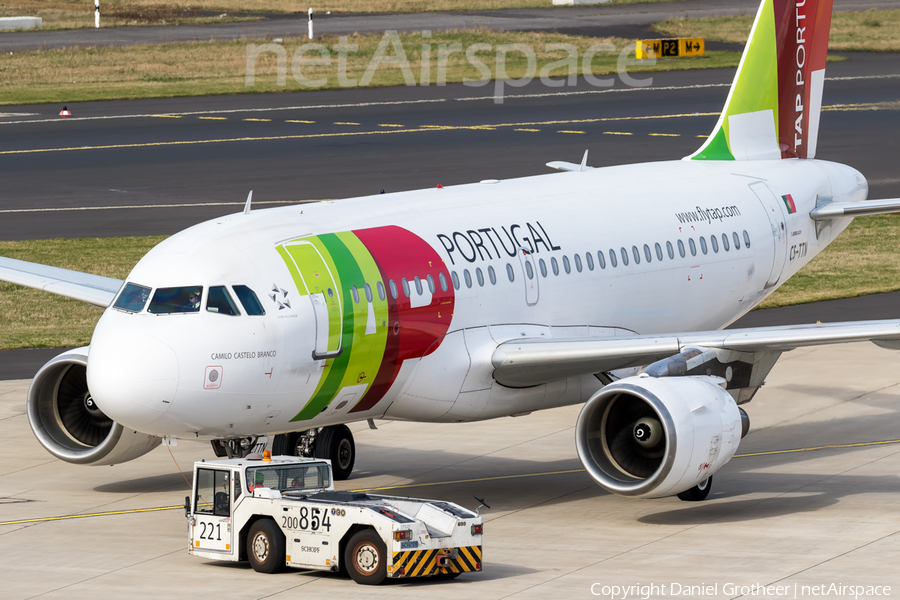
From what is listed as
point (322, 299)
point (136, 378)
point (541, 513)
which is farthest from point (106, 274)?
point (136, 378)

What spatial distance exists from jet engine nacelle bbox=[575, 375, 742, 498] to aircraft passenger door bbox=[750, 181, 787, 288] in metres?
8.55

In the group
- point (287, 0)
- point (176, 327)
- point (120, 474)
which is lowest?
point (120, 474)

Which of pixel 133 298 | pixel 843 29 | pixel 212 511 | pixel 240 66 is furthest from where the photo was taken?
pixel 843 29

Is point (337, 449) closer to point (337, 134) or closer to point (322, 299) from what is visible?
point (322, 299)

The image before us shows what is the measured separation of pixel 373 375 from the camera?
24.3 m

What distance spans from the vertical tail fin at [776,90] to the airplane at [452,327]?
81.5 inches

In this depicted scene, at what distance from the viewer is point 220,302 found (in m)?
22.8

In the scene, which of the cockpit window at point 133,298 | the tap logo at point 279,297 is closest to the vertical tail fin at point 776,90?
the tap logo at point 279,297

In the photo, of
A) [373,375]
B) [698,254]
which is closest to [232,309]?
[373,375]

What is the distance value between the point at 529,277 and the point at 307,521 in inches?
295

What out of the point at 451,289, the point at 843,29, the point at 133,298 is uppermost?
the point at 843,29

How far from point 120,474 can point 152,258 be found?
7363 millimetres

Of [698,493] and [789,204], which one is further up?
[789,204]

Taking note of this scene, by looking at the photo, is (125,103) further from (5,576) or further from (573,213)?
(5,576)
